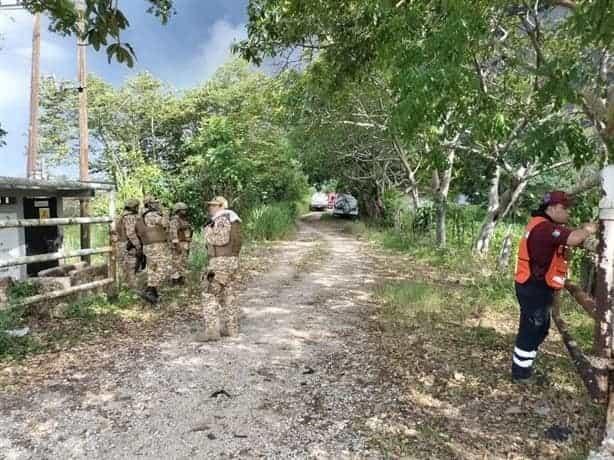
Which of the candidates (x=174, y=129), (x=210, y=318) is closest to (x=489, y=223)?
(x=210, y=318)

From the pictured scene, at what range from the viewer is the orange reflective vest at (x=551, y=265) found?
12.5ft

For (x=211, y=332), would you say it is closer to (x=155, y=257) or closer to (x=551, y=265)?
(x=155, y=257)

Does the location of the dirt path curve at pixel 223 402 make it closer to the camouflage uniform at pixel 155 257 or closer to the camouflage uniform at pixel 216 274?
the camouflage uniform at pixel 216 274

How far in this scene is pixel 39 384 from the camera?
4.29 meters

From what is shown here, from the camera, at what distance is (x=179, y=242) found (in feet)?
28.6

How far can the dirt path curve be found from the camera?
10.6 ft

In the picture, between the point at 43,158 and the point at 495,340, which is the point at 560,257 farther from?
the point at 43,158

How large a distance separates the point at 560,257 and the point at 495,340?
1.89 metres

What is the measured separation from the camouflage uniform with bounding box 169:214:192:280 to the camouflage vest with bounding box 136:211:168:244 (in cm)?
90

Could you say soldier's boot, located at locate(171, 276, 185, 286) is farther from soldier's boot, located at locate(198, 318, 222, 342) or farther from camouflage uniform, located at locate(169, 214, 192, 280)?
soldier's boot, located at locate(198, 318, 222, 342)

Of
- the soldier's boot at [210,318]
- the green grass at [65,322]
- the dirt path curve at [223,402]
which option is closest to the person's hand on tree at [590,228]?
the dirt path curve at [223,402]

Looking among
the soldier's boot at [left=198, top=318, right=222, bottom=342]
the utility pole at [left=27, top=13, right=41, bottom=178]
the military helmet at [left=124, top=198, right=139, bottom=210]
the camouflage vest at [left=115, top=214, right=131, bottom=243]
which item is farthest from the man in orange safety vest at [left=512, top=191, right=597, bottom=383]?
the utility pole at [left=27, top=13, right=41, bottom=178]

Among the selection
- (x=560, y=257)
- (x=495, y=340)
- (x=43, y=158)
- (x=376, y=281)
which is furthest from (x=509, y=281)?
(x=43, y=158)

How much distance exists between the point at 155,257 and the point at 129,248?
49.5 inches
